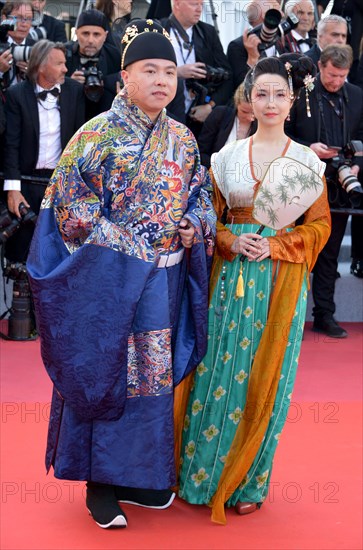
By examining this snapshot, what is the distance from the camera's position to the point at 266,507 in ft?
11.6

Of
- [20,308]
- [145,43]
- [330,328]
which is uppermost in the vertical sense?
[145,43]

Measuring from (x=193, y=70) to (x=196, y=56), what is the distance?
16.1 inches

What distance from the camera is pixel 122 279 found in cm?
316

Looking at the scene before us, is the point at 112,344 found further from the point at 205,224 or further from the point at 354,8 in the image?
the point at 354,8

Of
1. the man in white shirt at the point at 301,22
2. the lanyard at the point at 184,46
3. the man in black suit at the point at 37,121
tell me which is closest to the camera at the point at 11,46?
the man in black suit at the point at 37,121

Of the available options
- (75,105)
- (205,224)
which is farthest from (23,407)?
(75,105)

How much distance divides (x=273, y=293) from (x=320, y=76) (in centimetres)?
301

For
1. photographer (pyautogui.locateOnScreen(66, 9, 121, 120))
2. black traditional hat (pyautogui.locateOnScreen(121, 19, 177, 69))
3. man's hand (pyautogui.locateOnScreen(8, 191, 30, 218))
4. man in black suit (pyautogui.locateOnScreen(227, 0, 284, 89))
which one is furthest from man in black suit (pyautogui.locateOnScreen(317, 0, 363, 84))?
black traditional hat (pyautogui.locateOnScreen(121, 19, 177, 69))

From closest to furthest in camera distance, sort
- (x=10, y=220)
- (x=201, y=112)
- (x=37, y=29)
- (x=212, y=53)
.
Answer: (x=10, y=220) → (x=201, y=112) → (x=212, y=53) → (x=37, y=29)

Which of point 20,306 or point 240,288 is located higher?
point 240,288

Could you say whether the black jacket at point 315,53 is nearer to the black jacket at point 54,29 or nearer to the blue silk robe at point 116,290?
the black jacket at point 54,29

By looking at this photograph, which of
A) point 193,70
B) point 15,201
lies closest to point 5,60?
point 15,201

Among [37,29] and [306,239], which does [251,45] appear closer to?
[37,29]

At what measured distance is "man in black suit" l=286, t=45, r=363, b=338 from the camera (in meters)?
5.92
